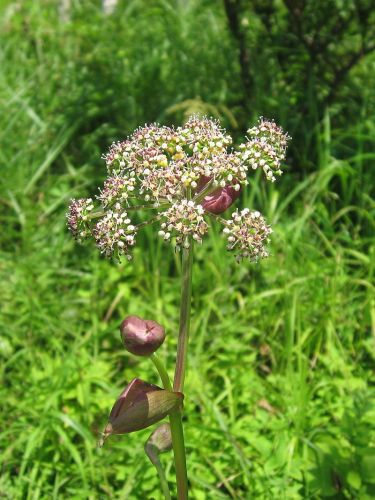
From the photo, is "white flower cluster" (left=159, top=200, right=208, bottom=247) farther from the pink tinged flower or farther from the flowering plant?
the pink tinged flower

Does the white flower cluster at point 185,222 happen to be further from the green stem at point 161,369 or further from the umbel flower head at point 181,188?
the green stem at point 161,369

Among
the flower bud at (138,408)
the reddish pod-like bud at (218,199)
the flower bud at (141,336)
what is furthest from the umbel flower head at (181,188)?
the flower bud at (138,408)

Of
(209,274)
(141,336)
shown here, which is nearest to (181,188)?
(141,336)

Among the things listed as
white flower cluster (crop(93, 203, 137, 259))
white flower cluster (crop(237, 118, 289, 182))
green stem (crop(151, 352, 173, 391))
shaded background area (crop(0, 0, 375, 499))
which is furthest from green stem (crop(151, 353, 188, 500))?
shaded background area (crop(0, 0, 375, 499))

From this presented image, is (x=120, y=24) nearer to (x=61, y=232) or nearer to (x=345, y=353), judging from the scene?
(x=61, y=232)

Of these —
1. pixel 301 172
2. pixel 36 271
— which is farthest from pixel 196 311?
pixel 301 172
